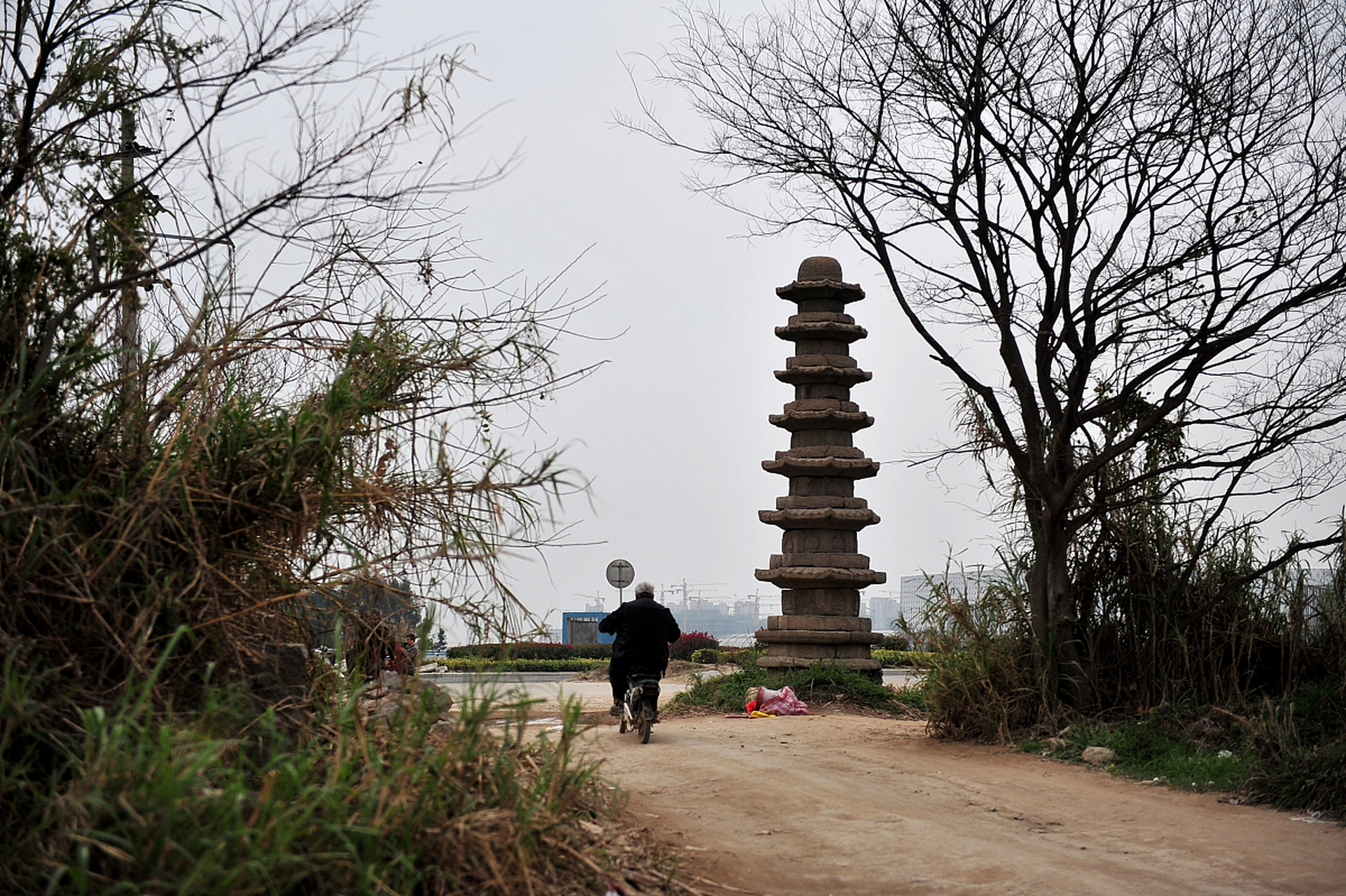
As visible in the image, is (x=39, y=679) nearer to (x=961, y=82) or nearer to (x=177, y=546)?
(x=177, y=546)

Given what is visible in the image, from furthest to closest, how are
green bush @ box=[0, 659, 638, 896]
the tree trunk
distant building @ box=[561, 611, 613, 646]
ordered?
distant building @ box=[561, 611, 613, 646] → the tree trunk → green bush @ box=[0, 659, 638, 896]

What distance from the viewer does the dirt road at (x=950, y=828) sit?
5695 mm

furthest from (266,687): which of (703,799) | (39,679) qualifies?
(703,799)

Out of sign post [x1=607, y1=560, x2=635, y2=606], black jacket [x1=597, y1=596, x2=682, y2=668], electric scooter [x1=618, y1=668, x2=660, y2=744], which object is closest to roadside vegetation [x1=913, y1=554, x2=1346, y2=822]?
black jacket [x1=597, y1=596, x2=682, y2=668]

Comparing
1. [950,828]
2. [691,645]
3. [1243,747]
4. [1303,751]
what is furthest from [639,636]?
[691,645]

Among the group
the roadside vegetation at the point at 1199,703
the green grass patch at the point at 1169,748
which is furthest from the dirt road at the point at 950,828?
the roadside vegetation at the point at 1199,703

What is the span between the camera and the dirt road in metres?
5.70

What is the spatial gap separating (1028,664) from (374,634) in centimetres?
728

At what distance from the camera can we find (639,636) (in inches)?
444

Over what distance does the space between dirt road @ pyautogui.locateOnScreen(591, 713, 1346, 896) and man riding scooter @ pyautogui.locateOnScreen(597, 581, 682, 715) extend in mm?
1328

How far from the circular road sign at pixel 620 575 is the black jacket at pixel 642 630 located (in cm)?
1649

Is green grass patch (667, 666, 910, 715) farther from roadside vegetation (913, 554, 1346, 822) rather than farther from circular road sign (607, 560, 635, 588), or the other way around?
circular road sign (607, 560, 635, 588)

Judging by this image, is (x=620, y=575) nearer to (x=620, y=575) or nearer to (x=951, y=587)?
(x=620, y=575)

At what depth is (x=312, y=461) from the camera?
4.79 meters
